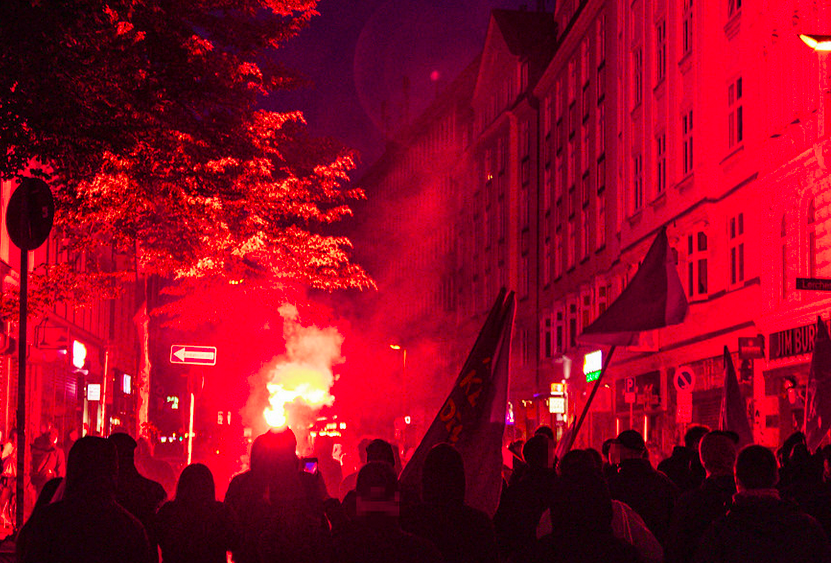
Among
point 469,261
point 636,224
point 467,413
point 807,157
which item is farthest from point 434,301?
point 467,413

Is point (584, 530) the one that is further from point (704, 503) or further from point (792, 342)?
point (792, 342)

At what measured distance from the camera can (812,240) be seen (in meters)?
21.6

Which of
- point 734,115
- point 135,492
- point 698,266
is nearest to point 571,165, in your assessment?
point 698,266

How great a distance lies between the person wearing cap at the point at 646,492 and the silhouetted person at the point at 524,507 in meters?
0.55

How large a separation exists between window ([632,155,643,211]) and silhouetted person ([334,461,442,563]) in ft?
97.7

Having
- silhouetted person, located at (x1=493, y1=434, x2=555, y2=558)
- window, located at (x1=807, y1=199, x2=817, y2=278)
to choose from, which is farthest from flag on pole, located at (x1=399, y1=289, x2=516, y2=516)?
window, located at (x1=807, y1=199, x2=817, y2=278)

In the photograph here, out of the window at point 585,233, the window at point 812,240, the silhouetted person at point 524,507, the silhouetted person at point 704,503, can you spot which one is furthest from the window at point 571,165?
the silhouetted person at point 704,503

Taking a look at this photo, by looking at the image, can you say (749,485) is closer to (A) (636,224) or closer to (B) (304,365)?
(A) (636,224)

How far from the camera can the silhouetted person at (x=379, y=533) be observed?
4.47 m

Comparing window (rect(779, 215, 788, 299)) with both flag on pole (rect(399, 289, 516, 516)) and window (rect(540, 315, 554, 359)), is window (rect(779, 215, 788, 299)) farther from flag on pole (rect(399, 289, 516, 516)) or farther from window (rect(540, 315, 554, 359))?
window (rect(540, 315, 554, 359))

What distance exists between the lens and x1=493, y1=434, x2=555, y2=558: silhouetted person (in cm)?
727

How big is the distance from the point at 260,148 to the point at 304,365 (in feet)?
65.5

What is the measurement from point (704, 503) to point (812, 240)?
54.4 feet

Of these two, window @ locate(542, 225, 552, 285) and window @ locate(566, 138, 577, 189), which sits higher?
window @ locate(566, 138, 577, 189)
